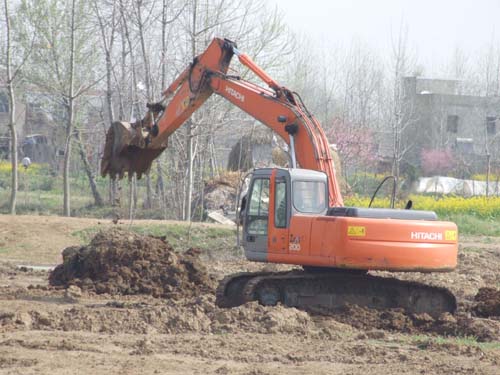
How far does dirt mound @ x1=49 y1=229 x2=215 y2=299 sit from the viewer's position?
49.4ft

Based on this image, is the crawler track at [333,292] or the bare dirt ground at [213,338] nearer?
the bare dirt ground at [213,338]

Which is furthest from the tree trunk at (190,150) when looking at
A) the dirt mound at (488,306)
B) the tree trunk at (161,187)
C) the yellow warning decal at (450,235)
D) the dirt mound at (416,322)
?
the yellow warning decal at (450,235)

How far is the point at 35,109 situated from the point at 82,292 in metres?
25.1

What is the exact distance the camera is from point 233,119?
27.7m

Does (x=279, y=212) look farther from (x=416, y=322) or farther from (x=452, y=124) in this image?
(x=452, y=124)

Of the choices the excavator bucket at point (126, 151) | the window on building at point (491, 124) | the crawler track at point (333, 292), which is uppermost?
the window on building at point (491, 124)

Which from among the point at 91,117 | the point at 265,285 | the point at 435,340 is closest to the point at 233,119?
the point at 91,117

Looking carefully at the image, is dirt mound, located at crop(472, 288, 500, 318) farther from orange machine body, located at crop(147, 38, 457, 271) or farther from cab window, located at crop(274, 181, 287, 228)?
cab window, located at crop(274, 181, 287, 228)

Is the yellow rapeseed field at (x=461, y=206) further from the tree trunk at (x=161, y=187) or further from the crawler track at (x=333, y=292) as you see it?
the crawler track at (x=333, y=292)

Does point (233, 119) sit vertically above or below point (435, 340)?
above

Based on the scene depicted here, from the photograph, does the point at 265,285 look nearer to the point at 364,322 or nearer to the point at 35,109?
the point at 364,322

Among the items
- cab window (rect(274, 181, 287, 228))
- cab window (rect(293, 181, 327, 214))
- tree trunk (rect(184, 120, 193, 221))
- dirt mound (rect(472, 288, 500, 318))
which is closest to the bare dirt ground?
dirt mound (rect(472, 288, 500, 318))

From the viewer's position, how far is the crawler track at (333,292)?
12.8 m

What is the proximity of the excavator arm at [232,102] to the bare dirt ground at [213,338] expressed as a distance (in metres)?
2.23
